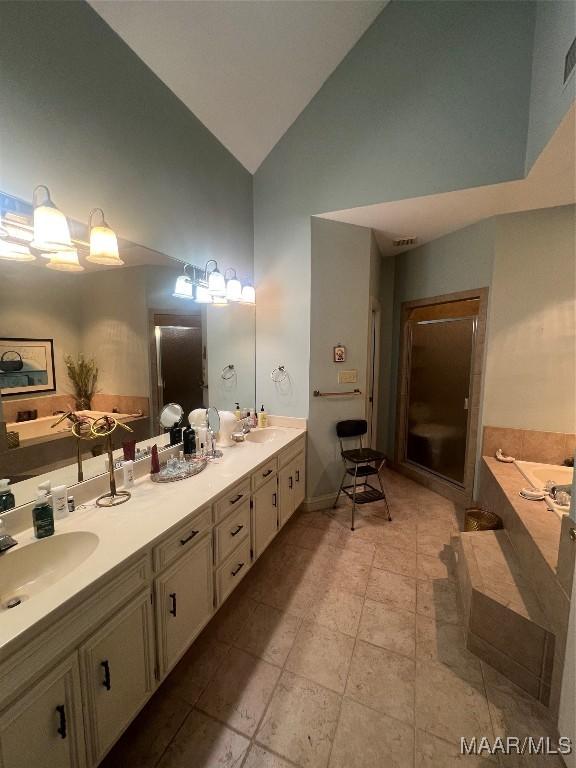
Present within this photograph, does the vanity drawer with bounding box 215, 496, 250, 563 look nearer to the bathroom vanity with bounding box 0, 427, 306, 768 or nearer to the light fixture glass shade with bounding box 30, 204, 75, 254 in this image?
the bathroom vanity with bounding box 0, 427, 306, 768

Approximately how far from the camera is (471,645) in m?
1.64

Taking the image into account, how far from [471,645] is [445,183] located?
2821 millimetres

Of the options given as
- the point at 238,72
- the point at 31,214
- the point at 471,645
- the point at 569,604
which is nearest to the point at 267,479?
the point at 471,645

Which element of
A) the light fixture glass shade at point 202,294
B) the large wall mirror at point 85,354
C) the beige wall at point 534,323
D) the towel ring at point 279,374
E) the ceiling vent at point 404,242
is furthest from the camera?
the ceiling vent at point 404,242

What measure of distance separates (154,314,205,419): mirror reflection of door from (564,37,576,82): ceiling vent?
238cm

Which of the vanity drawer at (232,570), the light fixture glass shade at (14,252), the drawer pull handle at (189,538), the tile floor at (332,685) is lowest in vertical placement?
the tile floor at (332,685)

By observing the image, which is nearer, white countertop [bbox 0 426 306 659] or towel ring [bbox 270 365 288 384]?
white countertop [bbox 0 426 306 659]

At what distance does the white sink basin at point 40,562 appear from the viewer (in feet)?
3.64

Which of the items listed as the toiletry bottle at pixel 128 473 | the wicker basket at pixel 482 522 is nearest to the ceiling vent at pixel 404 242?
the wicker basket at pixel 482 522

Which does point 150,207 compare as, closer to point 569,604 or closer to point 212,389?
point 212,389

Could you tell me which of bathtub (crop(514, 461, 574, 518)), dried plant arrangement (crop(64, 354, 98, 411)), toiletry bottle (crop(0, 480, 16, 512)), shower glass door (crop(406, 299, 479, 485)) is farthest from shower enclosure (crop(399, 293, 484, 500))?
toiletry bottle (crop(0, 480, 16, 512))

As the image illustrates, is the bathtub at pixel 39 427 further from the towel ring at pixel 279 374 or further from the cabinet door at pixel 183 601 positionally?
the towel ring at pixel 279 374

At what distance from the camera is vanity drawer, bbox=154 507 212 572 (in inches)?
50.5

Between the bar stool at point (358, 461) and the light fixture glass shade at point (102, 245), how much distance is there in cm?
224
